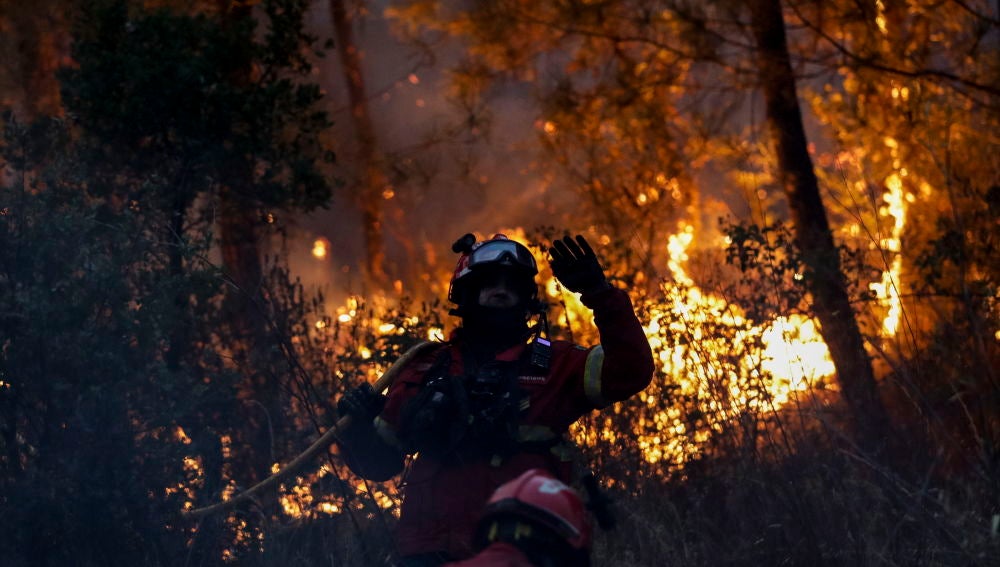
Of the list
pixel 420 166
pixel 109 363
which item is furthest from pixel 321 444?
pixel 420 166

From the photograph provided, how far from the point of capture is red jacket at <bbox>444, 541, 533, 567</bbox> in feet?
10.4

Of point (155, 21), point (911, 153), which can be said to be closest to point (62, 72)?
point (155, 21)

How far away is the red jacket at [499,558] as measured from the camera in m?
3.16

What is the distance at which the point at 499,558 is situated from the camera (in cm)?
319

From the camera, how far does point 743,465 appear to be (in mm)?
5977

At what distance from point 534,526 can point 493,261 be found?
Answer: 160cm

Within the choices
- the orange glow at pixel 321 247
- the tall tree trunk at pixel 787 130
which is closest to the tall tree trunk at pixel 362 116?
the orange glow at pixel 321 247

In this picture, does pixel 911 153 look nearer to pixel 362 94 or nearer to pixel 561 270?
pixel 561 270

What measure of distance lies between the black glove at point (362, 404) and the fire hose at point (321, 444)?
98 millimetres

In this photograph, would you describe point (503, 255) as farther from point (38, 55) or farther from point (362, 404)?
point (38, 55)

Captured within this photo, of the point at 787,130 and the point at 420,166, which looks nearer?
the point at 787,130

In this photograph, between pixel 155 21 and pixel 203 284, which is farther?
pixel 155 21

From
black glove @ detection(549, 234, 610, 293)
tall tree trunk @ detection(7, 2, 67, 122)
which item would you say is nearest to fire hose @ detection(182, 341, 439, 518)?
black glove @ detection(549, 234, 610, 293)

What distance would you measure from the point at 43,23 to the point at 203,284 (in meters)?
11.9
